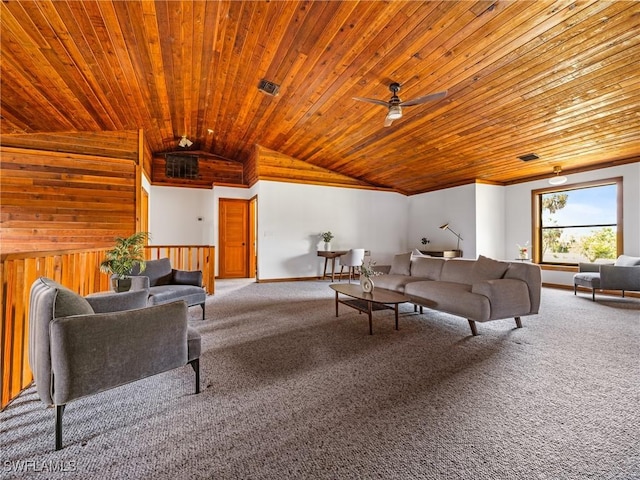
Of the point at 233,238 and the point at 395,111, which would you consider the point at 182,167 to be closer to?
the point at 233,238

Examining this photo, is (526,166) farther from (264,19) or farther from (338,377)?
(338,377)

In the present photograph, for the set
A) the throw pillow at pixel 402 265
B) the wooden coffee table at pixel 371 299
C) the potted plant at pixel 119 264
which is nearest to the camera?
the potted plant at pixel 119 264

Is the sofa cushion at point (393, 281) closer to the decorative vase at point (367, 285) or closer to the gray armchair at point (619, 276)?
the decorative vase at point (367, 285)

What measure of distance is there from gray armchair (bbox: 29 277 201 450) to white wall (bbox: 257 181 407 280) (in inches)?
205

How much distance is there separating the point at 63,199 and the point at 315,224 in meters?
4.91

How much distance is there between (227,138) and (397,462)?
6917mm

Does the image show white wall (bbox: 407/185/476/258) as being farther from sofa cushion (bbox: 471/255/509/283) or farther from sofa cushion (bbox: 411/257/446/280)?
sofa cushion (bbox: 471/255/509/283)

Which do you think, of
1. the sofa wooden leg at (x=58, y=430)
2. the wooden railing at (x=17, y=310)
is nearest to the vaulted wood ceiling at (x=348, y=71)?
the wooden railing at (x=17, y=310)

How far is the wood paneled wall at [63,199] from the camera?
4.81 metres

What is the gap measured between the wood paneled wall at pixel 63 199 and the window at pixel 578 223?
27.6ft

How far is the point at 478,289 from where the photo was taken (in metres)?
3.08

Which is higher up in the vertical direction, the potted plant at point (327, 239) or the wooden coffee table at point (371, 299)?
the potted plant at point (327, 239)

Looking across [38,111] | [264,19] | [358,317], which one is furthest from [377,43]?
[38,111]

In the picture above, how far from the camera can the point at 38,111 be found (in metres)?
4.39
